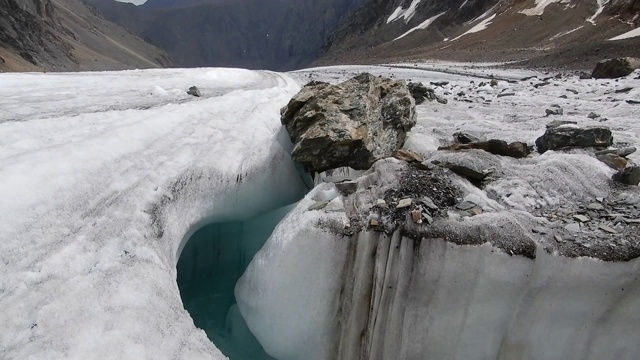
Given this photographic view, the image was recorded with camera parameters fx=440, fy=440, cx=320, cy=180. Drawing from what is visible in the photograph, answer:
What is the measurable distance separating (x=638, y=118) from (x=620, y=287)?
4.43 meters

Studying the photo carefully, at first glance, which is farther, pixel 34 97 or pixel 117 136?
pixel 34 97

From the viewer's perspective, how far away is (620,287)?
3303mm

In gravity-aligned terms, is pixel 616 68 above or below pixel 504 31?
above

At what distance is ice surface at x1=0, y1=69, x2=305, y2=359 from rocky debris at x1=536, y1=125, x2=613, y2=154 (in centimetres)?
315

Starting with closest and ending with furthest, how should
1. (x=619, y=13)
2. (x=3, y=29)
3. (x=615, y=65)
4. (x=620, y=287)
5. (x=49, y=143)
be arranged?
(x=620, y=287) → (x=49, y=143) → (x=615, y=65) → (x=619, y=13) → (x=3, y=29)

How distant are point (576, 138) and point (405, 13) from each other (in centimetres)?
6428

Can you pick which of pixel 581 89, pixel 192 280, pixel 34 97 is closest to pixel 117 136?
pixel 192 280

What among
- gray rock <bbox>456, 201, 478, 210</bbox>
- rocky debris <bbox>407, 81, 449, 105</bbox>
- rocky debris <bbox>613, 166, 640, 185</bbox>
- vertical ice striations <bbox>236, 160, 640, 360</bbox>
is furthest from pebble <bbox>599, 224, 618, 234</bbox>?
rocky debris <bbox>407, 81, 449, 105</bbox>

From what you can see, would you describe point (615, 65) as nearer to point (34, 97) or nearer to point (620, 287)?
point (620, 287)

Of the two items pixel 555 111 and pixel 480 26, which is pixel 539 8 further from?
pixel 555 111

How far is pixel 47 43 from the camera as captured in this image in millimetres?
48094

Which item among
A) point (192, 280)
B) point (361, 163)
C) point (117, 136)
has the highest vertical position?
point (117, 136)

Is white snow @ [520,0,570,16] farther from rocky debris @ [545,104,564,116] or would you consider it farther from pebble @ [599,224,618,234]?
pebble @ [599,224,618,234]

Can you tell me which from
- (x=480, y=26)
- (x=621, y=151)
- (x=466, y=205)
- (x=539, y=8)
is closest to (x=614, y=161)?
(x=621, y=151)
